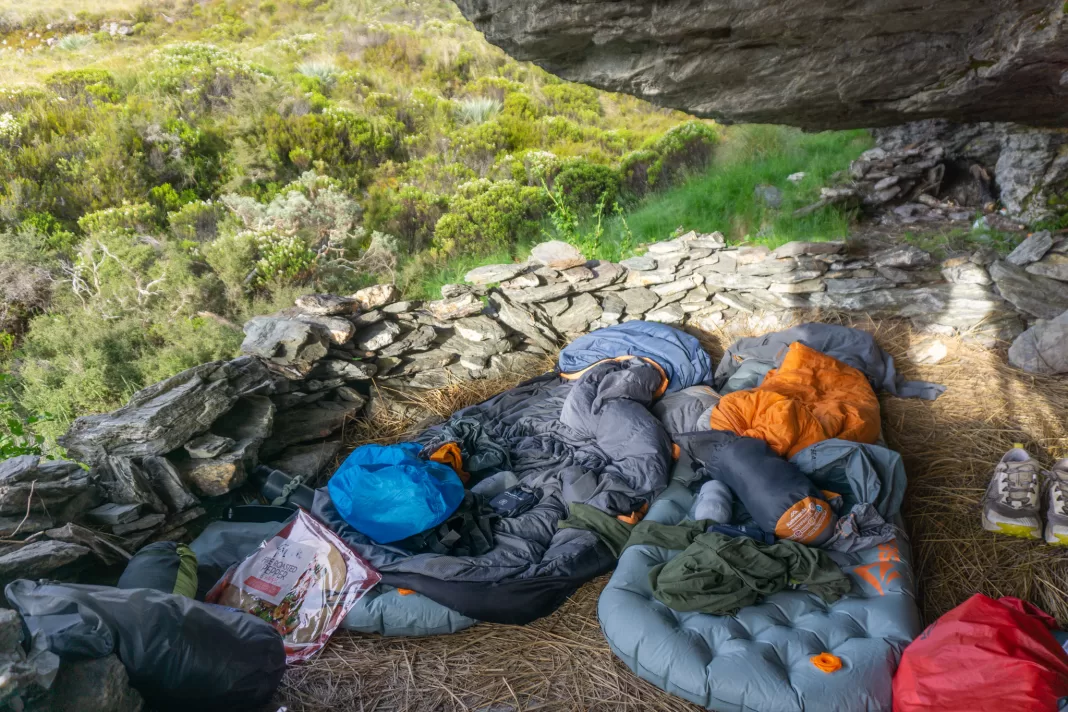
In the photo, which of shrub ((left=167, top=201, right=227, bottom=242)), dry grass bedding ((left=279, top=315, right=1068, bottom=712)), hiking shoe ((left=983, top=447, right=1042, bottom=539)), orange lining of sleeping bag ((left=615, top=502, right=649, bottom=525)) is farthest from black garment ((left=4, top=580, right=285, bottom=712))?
shrub ((left=167, top=201, right=227, bottom=242))

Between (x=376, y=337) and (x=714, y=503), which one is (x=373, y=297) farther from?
(x=714, y=503)

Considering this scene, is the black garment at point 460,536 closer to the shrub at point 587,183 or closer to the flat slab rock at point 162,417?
the flat slab rock at point 162,417

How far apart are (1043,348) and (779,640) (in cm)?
259

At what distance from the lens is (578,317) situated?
4.35 m

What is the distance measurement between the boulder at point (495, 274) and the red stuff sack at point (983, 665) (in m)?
3.25

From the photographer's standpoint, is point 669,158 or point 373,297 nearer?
point 373,297

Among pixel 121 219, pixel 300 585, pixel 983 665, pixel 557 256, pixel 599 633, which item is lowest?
pixel 599 633

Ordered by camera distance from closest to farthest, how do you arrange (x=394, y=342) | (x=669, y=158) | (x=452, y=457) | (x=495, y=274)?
(x=452, y=457) < (x=394, y=342) < (x=495, y=274) < (x=669, y=158)

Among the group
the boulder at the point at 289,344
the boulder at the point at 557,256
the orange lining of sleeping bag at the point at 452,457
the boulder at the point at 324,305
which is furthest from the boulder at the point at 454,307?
the orange lining of sleeping bag at the point at 452,457

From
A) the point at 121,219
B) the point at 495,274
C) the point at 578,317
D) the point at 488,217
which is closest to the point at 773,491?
the point at 578,317

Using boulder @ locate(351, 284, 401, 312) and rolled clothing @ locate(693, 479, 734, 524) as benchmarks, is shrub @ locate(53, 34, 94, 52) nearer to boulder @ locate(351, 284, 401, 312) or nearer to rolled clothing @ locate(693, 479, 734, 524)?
boulder @ locate(351, 284, 401, 312)

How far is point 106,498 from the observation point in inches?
99.6

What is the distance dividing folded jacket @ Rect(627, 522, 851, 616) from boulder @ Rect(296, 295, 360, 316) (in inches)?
102

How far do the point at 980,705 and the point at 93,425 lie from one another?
3470 millimetres
